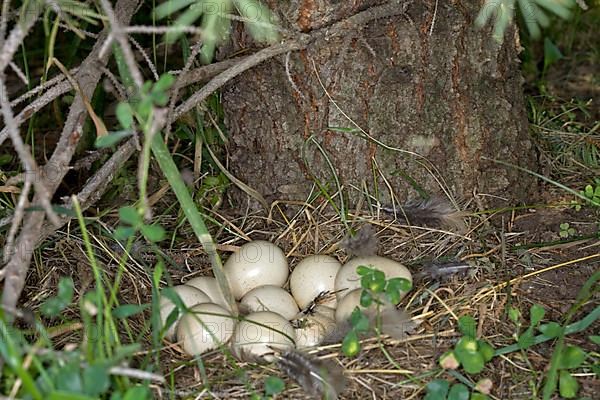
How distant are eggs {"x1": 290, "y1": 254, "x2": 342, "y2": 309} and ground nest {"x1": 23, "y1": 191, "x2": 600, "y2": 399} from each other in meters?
0.12

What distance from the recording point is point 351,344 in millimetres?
1612

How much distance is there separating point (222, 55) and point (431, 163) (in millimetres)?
555

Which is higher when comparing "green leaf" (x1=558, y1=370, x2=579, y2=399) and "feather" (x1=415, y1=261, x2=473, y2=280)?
"feather" (x1=415, y1=261, x2=473, y2=280)

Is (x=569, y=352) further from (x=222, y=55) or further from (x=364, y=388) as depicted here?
(x=222, y=55)

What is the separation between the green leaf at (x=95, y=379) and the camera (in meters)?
1.27

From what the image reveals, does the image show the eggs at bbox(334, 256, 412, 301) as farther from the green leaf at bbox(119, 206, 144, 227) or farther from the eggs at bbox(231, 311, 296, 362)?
the green leaf at bbox(119, 206, 144, 227)

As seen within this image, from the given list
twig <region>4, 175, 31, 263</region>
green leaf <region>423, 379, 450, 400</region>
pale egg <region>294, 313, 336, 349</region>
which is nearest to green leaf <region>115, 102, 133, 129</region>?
twig <region>4, 175, 31, 263</region>

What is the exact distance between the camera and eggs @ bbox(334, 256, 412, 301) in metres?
1.80

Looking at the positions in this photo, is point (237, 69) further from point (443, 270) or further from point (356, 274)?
point (443, 270)

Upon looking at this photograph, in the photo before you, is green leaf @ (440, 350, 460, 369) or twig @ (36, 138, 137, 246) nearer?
green leaf @ (440, 350, 460, 369)

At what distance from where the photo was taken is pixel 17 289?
146 cm

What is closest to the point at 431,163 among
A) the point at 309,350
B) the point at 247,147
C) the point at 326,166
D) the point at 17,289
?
the point at 326,166

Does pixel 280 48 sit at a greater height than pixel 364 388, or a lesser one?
greater

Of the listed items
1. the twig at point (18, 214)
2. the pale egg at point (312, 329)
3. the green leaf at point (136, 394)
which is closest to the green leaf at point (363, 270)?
the pale egg at point (312, 329)
